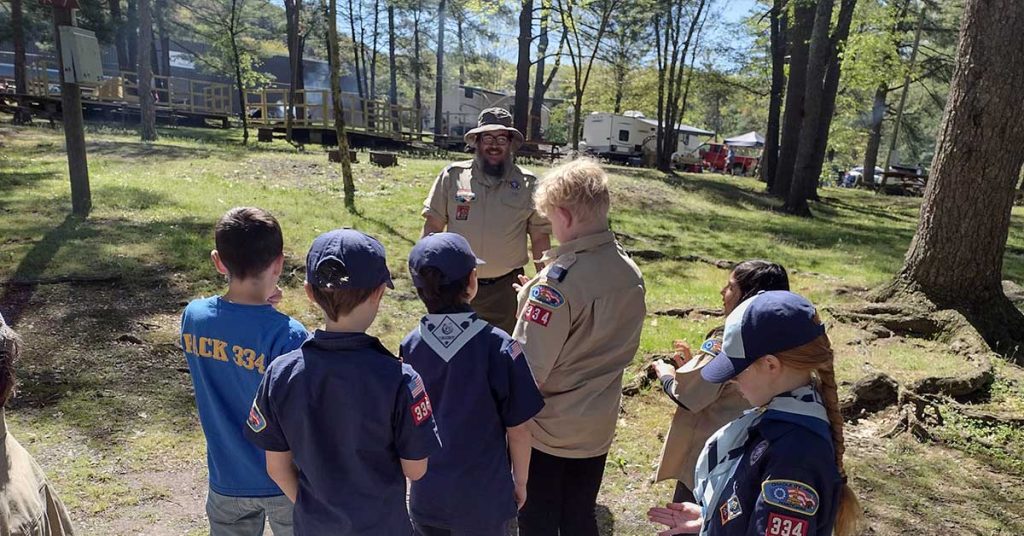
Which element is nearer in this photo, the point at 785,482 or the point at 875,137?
the point at 785,482

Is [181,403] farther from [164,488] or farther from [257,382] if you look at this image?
[257,382]

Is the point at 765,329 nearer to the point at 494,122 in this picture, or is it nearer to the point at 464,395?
the point at 464,395

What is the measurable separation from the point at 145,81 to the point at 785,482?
67.7 ft

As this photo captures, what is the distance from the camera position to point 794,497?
1.43 m

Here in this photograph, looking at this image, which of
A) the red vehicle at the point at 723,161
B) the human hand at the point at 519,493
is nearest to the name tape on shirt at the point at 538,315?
the human hand at the point at 519,493

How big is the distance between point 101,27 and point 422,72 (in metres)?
16.5

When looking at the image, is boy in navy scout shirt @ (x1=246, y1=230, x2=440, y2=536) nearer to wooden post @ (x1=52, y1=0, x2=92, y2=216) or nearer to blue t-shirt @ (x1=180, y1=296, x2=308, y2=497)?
blue t-shirt @ (x1=180, y1=296, x2=308, y2=497)

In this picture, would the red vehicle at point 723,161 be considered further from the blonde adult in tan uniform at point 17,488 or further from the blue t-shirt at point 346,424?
the blonde adult in tan uniform at point 17,488

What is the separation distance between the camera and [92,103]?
74.3ft

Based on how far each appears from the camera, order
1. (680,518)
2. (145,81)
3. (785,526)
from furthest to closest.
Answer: (145,81) → (680,518) → (785,526)

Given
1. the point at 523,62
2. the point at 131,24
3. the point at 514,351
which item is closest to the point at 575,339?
the point at 514,351

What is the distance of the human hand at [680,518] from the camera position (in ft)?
6.01

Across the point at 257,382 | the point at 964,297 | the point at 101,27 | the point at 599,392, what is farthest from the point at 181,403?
the point at 101,27

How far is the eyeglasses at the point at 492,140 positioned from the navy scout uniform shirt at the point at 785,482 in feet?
8.71
